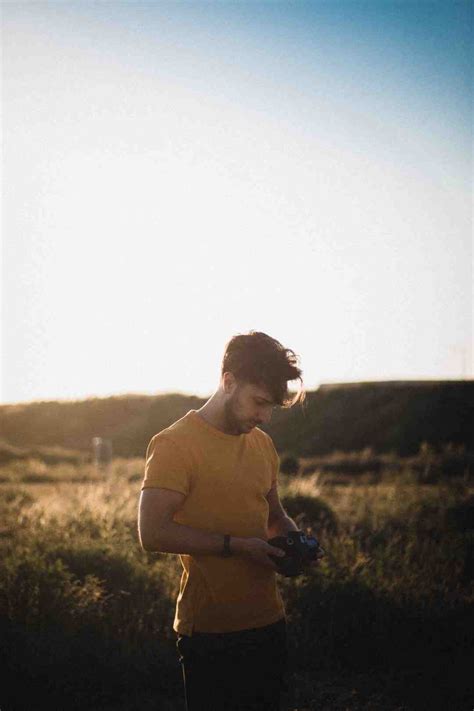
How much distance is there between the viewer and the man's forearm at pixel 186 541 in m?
2.37

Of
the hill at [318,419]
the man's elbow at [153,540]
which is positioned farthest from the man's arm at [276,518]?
the hill at [318,419]

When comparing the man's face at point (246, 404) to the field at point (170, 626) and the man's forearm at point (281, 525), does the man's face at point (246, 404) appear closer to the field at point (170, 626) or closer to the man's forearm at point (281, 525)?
the man's forearm at point (281, 525)

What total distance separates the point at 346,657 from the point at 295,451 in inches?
1131

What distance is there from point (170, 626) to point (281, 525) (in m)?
3.04

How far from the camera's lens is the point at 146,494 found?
95.7 inches

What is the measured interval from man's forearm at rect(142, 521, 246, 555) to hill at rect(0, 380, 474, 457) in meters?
25.2

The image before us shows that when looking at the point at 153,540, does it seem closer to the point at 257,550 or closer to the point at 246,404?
the point at 257,550

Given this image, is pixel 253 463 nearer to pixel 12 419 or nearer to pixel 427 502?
pixel 427 502

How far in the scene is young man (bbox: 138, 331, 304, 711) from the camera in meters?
2.42

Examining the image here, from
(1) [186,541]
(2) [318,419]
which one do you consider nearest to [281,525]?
(1) [186,541]

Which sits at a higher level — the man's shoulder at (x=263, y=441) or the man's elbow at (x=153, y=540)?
the man's shoulder at (x=263, y=441)

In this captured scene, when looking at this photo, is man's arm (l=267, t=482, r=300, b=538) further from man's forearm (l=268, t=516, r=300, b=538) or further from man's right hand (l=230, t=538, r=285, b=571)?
man's right hand (l=230, t=538, r=285, b=571)

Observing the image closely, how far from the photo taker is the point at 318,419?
1565 inches

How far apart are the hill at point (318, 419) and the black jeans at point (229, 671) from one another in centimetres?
2513
